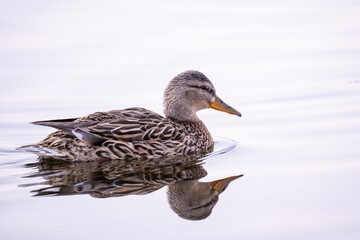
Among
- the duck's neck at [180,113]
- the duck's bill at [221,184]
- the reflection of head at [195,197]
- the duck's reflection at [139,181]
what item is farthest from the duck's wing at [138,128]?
the duck's bill at [221,184]

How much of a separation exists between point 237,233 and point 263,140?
3704 millimetres

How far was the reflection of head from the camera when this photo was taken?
7.43m

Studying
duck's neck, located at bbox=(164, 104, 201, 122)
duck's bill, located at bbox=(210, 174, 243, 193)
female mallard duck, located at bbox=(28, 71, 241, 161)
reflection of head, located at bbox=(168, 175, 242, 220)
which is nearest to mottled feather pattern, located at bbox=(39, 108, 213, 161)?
female mallard duck, located at bbox=(28, 71, 241, 161)

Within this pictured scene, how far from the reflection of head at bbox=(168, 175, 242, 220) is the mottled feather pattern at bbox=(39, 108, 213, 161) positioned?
1336mm

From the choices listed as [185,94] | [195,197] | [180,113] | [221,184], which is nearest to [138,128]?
[180,113]

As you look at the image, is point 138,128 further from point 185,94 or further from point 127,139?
point 185,94

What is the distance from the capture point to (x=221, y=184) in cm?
828

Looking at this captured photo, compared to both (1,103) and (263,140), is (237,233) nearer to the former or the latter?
(263,140)

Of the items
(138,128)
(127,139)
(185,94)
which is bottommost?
(127,139)

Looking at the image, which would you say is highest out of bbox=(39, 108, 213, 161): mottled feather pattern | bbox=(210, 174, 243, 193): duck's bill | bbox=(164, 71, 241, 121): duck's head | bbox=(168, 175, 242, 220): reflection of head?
bbox=(164, 71, 241, 121): duck's head

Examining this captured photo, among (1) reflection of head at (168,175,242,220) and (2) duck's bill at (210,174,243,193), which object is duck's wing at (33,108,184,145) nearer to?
(1) reflection of head at (168,175,242,220)

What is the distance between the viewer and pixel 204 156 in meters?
9.89

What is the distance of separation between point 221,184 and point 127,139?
1854 millimetres

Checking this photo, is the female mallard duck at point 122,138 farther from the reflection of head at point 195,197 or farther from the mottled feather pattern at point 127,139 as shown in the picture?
the reflection of head at point 195,197
